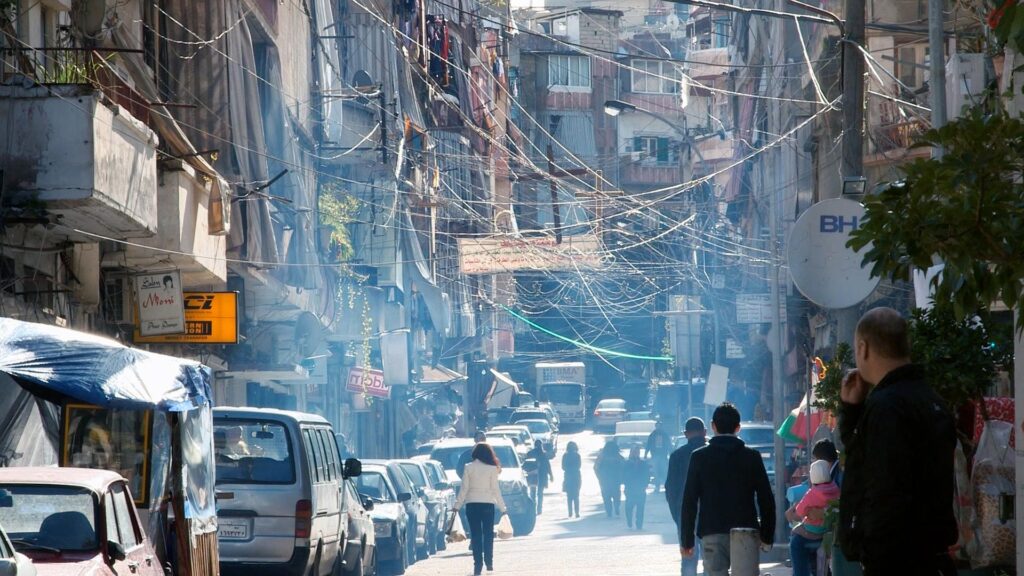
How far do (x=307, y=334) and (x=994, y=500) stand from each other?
25545 mm

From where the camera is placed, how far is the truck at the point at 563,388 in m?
84.1

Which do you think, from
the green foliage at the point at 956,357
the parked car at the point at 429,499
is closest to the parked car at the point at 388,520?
the parked car at the point at 429,499

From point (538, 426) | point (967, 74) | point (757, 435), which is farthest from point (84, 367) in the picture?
point (538, 426)

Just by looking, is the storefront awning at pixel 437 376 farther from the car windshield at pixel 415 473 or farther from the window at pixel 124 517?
the window at pixel 124 517

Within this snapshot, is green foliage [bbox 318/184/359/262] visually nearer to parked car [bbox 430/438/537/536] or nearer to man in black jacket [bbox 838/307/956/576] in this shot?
parked car [bbox 430/438/537/536]

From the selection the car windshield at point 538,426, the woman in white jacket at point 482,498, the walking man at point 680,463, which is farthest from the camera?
the car windshield at point 538,426

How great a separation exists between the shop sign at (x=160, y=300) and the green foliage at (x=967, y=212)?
15.7m

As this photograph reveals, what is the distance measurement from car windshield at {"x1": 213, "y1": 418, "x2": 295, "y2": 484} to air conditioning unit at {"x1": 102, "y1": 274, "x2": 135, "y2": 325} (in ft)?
16.4

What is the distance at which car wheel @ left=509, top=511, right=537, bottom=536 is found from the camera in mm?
30297

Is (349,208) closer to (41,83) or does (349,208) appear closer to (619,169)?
(41,83)

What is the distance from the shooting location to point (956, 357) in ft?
28.9

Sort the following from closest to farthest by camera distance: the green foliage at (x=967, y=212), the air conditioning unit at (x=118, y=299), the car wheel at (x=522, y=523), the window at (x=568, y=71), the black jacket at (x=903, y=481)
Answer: the green foliage at (x=967, y=212), the black jacket at (x=903, y=481), the air conditioning unit at (x=118, y=299), the car wheel at (x=522, y=523), the window at (x=568, y=71)

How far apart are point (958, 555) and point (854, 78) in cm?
746

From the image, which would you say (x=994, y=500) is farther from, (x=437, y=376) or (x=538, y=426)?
(x=538, y=426)
